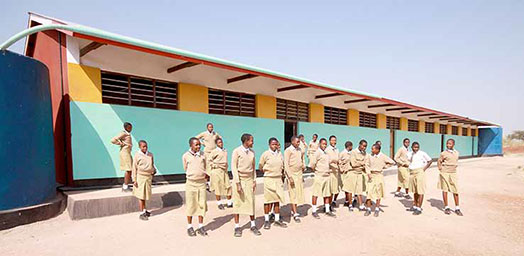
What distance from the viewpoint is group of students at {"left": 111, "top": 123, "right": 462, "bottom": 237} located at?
4301 millimetres

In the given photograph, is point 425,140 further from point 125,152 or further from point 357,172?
point 125,152

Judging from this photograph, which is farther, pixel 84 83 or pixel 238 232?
pixel 84 83

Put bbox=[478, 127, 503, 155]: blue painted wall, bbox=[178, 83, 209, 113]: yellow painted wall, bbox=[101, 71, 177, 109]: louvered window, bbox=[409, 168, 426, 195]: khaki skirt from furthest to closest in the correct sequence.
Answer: bbox=[478, 127, 503, 155]: blue painted wall → bbox=[178, 83, 209, 113]: yellow painted wall → bbox=[101, 71, 177, 109]: louvered window → bbox=[409, 168, 426, 195]: khaki skirt

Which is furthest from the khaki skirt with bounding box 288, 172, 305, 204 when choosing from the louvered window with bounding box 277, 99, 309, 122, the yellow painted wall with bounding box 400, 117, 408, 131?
the yellow painted wall with bounding box 400, 117, 408, 131

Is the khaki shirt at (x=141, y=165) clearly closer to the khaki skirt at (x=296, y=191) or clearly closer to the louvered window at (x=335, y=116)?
the khaki skirt at (x=296, y=191)

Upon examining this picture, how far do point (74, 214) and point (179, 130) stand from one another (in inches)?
122

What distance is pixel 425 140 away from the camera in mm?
18406

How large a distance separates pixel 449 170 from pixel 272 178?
390 centimetres

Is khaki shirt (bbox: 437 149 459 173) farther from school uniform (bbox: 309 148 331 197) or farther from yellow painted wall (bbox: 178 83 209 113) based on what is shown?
yellow painted wall (bbox: 178 83 209 113)

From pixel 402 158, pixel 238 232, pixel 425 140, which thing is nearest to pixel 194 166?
pixel 238 232

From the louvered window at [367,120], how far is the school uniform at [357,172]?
8703 millimetres

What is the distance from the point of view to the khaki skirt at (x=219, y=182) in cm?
565

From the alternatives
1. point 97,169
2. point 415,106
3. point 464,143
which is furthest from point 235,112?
point 464,143

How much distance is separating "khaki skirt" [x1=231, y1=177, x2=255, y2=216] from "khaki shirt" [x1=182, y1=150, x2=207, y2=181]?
580mm
